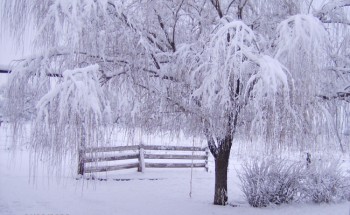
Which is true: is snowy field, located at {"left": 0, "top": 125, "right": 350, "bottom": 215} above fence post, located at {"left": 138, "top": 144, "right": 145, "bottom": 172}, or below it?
below

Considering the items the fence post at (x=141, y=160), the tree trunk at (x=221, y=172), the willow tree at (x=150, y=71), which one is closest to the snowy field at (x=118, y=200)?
the tree trunk at (x=221, y=172)

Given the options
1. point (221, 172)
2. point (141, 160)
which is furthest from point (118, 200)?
point (141, 160)

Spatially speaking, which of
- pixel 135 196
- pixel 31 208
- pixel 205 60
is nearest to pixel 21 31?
pixel 205 60

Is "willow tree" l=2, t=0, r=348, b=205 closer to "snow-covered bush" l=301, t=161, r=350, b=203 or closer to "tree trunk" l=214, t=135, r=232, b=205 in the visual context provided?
"tree trunk" l=214, t=135, r=232, b=205

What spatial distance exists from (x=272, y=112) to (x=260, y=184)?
3.81 m

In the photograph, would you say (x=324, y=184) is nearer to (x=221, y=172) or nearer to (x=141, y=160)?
(x=221, y=172)

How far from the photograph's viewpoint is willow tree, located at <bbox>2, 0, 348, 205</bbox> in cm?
393

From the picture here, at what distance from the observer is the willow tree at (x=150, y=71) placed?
12.9 feet

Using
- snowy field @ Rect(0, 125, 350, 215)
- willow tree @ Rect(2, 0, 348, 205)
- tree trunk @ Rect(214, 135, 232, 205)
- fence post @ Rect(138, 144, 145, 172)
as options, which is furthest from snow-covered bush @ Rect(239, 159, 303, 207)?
fence post @ Rect(138, 144, 145, 172)

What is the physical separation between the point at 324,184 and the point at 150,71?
504 cm

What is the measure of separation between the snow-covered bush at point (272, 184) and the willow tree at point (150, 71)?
119 centimetres

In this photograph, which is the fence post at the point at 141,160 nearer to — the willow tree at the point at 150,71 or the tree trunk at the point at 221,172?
the tree trunk at the point at 221,172

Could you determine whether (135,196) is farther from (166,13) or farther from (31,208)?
(166,13)

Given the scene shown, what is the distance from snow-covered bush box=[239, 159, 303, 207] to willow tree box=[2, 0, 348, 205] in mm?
1194
